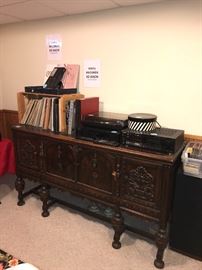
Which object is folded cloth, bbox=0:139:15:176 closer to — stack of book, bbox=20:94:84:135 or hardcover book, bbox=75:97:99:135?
stack of book, bbox=20:94:84:135

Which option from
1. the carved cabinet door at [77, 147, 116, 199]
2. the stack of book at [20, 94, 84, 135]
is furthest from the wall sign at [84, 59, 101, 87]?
the carved cabinet door at [77, 147, 116, 199]

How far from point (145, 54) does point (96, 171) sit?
1096 mm

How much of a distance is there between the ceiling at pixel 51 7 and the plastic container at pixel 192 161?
1228 mm

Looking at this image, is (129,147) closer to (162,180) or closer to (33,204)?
(162,180)

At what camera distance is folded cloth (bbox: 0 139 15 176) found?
2.50m

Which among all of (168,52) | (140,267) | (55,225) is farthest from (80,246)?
(168,52)

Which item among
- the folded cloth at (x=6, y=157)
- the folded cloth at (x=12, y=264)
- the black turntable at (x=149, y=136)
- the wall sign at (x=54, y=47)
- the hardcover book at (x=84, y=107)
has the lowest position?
the folded cloth at (x=12, y=264)

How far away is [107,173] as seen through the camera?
73.5 inches

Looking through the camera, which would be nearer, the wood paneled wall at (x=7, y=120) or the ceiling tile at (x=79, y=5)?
the ceiling tile at (x=79, y=5)

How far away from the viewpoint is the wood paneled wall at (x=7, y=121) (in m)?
3.18

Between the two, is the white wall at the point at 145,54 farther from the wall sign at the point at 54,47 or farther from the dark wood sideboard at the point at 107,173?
the dark wood sideboard at the point at 107,173

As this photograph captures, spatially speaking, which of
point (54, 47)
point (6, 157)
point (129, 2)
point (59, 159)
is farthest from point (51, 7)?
point (6, 157)

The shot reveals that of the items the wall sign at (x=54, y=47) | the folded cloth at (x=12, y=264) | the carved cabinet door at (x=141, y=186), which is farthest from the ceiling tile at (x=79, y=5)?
the folded cloth at (x=12, y=264)

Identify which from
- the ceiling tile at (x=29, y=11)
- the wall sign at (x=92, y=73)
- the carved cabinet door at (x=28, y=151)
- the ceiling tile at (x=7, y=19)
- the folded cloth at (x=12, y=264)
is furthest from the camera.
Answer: the ceiling tile at (x=7, y=19)
